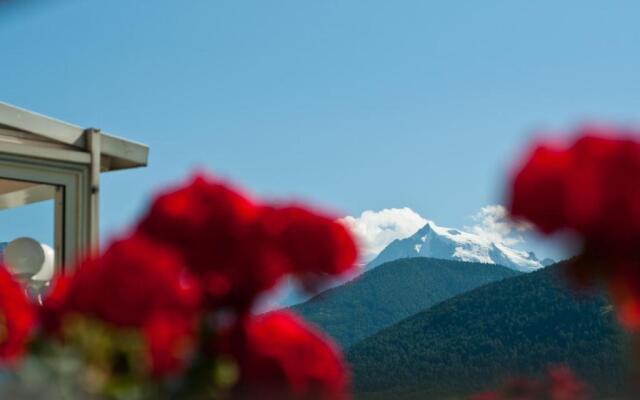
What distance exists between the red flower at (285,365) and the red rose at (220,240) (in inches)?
1.9

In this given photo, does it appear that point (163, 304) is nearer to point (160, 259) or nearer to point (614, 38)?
point (160, 259)

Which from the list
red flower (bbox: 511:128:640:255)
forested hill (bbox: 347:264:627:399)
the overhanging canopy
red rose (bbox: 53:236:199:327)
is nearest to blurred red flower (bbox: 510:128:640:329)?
red flower (bbox: 511:128:640:255)

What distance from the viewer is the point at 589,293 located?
1.05 meters

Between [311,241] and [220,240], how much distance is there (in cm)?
11

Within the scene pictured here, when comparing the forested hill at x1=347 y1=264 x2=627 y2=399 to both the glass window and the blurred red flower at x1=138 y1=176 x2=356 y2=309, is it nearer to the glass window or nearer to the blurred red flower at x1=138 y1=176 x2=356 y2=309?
the glass window

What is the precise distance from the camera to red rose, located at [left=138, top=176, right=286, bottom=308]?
Answer: 1078 mm

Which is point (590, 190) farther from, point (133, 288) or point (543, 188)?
point (133, 288)

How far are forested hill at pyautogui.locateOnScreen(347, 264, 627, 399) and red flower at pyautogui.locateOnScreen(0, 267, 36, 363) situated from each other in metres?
65.8

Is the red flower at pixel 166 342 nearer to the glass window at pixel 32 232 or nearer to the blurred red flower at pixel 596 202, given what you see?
the blurred red flower at pixel 596 202

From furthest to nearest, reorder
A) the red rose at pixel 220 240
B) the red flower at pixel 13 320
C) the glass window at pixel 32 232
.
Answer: the glass window at pixel 32 232, the red flower at pixel 13 320, the red rose at pixel 220 240

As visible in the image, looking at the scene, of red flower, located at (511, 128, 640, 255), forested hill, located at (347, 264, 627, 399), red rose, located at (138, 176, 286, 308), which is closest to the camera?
red flower, located at (511, 128, 640, 255)

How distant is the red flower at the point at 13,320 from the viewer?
120 cm

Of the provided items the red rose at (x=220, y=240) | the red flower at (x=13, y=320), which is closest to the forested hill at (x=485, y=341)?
the red flower at (x=13, y=320)

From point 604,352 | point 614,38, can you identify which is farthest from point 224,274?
point 614,38
